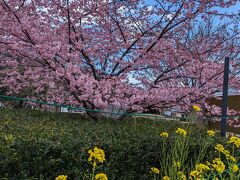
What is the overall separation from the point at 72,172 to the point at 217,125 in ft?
21.9

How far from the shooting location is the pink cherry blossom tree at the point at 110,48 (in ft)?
15.9

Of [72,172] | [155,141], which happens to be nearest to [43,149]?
[72,172]

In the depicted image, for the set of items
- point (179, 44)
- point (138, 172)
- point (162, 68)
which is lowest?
point (138, 172)

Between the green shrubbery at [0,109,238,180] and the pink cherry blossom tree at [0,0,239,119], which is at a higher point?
the pink cherry blossom tree at [0,0,239,119]

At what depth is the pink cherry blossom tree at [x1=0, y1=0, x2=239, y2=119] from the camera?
483 centimetres

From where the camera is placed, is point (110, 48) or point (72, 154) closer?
point (72, 154)

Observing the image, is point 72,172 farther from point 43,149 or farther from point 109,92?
point 109,92

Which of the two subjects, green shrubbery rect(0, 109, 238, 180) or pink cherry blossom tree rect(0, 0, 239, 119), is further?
pink cherry blossom tree rect(0, 0, 239, 119)

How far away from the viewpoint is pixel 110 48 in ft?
17.6

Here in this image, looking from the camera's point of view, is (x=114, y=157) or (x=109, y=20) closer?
(x=114, y=157)

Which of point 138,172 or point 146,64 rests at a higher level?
point 146,64

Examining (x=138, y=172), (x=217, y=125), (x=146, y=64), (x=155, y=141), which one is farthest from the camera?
(x=217, y=125)

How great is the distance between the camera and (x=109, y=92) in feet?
16.1

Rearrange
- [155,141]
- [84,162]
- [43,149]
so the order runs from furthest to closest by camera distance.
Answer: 1. [155,141]
2. [84,162]
3. [43,149]
